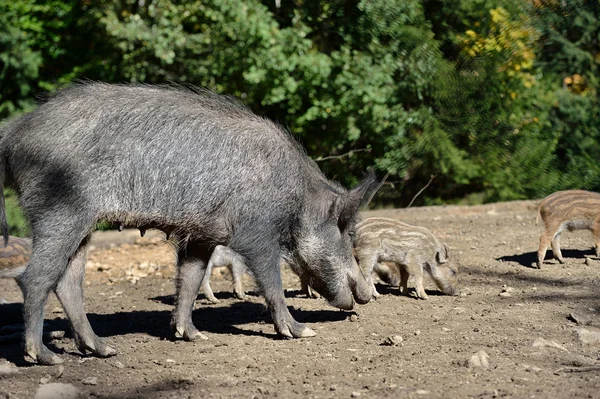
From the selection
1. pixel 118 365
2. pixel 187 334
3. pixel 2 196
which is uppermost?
pixel 2 196

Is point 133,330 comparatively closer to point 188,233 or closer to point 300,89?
point 188,233

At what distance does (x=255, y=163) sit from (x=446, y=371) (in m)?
2.02

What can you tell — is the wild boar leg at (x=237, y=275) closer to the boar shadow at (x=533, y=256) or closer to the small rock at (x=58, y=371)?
the boar shadow at (x=533, y=256)

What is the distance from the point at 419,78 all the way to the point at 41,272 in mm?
8788

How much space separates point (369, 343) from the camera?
20.5 ft

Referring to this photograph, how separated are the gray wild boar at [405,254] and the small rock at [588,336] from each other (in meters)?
1.75

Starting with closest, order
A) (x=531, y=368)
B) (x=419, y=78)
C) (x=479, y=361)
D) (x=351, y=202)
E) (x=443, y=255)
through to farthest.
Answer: (x=531, y=368), (x=479, y=361), (x=351, y=202), (x=443, y=255), (x=419, y=78)

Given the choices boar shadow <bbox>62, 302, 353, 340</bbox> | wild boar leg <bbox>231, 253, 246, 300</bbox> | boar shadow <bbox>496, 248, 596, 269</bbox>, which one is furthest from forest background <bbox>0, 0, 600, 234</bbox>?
boar shadow <bbox>62, 302, 353, 340</bbox>

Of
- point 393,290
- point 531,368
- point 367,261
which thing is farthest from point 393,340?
point 393,290

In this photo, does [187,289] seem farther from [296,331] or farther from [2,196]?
[2,196]

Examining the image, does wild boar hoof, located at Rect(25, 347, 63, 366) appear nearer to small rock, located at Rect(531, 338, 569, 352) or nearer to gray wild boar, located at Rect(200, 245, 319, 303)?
gray wild boar, located at Rect(200, 245, 319, 303)

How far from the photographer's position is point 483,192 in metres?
14.2

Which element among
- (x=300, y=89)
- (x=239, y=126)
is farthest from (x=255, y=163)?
(x=300, y=89)

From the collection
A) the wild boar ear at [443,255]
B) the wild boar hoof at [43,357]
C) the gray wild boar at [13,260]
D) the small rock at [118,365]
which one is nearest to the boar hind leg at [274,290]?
the small rock at [118,365]
